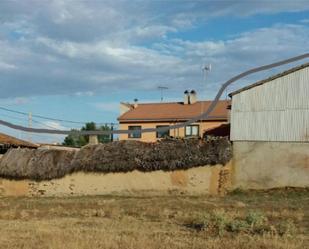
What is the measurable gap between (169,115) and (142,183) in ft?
80.9

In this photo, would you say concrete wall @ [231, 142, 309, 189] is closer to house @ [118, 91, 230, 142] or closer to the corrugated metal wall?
the corrugated metal wall

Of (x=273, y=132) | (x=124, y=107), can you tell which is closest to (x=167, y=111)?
(x=124, y=107)

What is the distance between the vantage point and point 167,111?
5484cm

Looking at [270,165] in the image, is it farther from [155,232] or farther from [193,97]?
[193,97]

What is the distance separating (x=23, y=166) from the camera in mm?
30125

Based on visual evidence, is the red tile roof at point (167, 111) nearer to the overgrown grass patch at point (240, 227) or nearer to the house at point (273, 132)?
the house at point (273, 132)

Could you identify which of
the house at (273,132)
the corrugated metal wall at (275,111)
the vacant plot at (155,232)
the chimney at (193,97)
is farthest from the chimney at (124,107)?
the vacant plot at (155,232)

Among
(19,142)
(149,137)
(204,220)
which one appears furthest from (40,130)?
(149,137)

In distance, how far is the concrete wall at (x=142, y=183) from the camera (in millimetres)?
28750

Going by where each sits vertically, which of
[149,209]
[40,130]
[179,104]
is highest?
[179,104]

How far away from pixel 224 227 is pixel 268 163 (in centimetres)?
1822

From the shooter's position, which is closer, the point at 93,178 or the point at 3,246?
the point at 3,246

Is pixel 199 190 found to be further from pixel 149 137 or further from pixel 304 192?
pixel 149 137

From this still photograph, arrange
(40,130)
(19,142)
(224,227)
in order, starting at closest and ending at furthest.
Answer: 1. (40,130)
2. (224,227)
3. (19,142)
